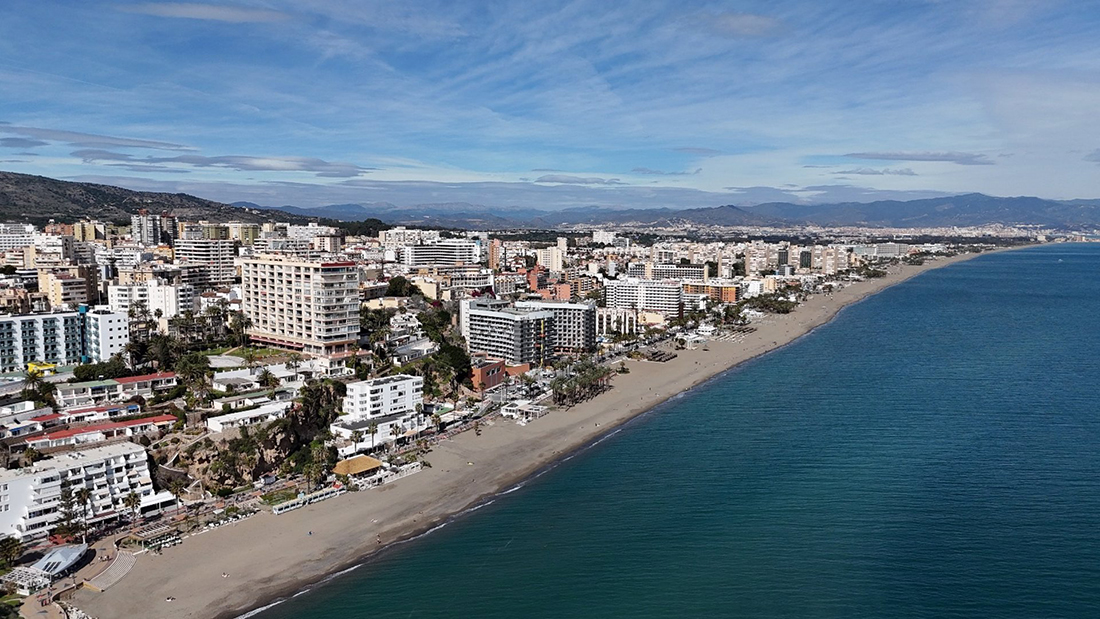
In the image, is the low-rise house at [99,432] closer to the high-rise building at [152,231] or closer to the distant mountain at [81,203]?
the high-rise building at [152,231]

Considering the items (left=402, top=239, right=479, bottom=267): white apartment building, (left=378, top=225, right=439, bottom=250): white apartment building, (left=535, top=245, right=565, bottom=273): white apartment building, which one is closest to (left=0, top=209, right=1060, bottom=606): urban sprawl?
(left=402, top=239, right=479, bottom=267): white apartment building

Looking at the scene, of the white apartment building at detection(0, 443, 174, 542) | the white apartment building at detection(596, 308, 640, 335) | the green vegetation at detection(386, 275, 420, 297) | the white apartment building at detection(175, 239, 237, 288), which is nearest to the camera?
the white apartment building at detection(0, 443, 174, 542)

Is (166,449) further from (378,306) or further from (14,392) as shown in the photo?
(378,306)

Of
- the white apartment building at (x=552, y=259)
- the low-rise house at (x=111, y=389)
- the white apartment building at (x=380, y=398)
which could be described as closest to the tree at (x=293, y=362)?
the white apartment building at (x=380, y=398)

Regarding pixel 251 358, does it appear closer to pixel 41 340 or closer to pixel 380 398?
pixel 380 398

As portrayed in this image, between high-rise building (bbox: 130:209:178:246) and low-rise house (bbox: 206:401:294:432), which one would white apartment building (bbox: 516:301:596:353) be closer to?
low-rise house (bbox: 206:401:294:432)

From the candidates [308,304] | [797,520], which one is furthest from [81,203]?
[797,520]
